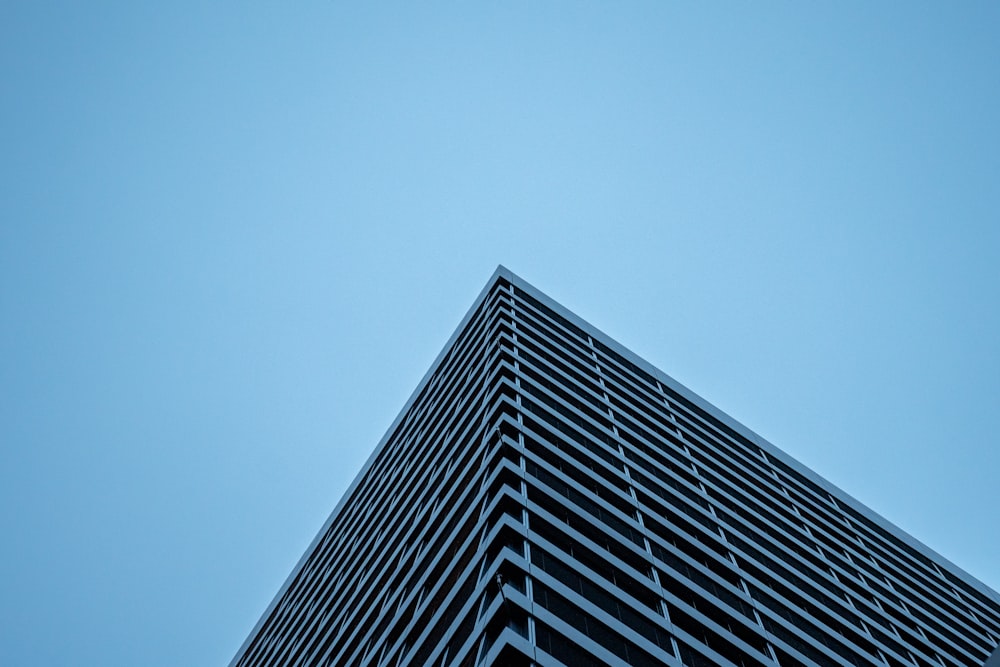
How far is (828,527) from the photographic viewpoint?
151 feet

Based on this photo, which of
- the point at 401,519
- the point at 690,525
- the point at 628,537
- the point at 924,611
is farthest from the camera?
the point at 924,611

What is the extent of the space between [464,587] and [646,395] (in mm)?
27509

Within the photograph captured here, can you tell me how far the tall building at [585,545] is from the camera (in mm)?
23000

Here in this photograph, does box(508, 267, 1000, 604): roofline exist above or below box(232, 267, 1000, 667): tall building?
above

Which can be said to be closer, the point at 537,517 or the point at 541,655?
the point at 541,655

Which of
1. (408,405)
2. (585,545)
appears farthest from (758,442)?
(585,545)

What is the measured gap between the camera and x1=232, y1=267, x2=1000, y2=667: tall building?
23000 mm

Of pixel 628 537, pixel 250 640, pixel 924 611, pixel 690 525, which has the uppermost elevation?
pixel 924 611

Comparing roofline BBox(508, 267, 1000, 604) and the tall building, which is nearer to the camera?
the tall building

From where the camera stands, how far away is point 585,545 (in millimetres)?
25531

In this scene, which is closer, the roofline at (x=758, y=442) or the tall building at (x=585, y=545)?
the tall building at (x=585, y=545)

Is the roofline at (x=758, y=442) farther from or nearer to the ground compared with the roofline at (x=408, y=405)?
farther from the ground

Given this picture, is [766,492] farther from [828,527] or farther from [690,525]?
[690,525]

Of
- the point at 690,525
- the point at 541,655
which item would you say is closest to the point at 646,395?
the point at 690,525
